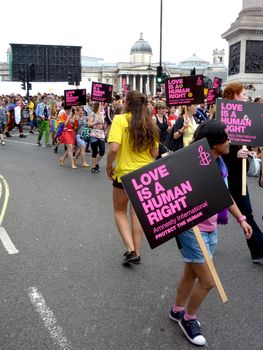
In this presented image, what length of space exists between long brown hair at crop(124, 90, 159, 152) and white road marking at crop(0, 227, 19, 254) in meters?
1.92

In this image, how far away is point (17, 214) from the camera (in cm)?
665

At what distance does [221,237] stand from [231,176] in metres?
1.12

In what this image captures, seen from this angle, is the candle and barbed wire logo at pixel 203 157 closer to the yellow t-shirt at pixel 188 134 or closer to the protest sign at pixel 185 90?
the yellow t-shirt at pixel 188 134

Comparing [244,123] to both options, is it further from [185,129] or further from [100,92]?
[100,92]

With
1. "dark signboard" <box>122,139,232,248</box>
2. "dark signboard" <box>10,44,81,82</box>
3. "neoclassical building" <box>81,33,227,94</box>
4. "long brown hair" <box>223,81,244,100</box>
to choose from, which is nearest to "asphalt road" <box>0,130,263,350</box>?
"dark signboard" <box>122,139,232,248</box>

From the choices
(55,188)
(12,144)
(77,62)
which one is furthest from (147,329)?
(77,62)

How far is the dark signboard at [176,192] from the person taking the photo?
9.34 feet

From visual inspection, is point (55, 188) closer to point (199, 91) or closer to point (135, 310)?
point (199, 91)

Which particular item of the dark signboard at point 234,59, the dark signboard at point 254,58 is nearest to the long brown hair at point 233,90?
the dark signboard at point 254,58

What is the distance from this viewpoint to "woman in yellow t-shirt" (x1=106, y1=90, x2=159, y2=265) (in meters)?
4.38

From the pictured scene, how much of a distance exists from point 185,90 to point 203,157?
4.85 m

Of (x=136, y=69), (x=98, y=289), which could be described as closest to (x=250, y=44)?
(x=98, y=289)

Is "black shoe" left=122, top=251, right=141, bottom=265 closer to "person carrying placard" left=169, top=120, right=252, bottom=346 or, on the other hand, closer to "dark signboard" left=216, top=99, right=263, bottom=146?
"person carrying placard" left=169, top=120, right=252, bottom=346

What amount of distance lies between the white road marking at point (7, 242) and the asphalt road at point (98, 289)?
42 mm
